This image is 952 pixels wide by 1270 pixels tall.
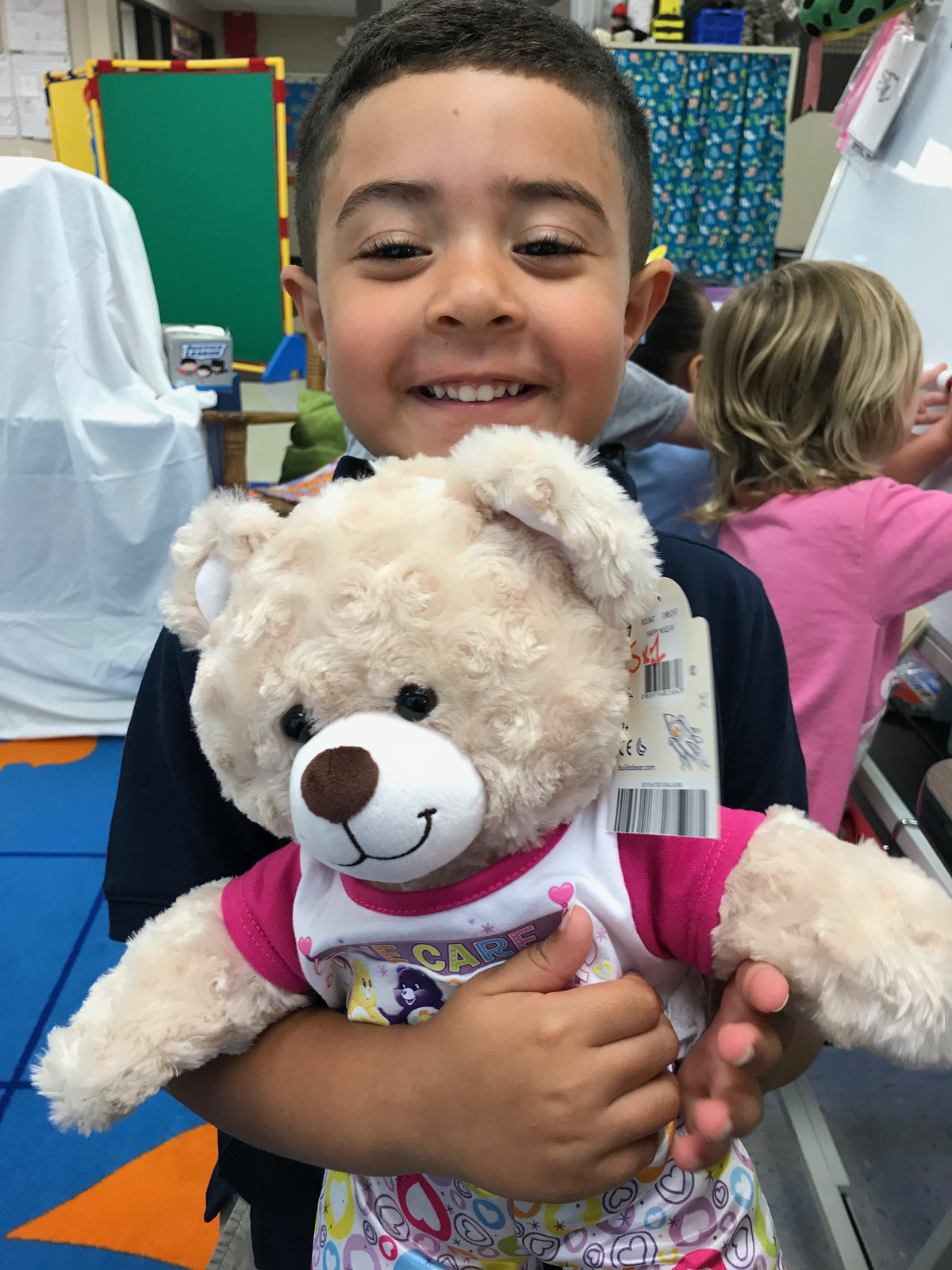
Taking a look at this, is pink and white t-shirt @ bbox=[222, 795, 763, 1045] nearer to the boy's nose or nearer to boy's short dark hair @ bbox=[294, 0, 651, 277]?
the boy's nose

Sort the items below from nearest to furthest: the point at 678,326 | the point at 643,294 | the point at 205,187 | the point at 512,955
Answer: the point at 512,955
the point at 643,294
the point at 678,326
the point at 205,187

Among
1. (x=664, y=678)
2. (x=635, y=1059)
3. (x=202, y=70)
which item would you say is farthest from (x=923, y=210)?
(x=202, y=70)

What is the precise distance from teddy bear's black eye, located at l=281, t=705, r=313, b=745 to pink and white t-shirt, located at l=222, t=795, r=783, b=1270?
0.29 feet

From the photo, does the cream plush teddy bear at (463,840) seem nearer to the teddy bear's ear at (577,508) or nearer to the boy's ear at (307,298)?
the teddy bear's ear at (577,508)

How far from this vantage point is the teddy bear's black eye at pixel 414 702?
1.09 feet

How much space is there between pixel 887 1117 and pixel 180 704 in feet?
4.07

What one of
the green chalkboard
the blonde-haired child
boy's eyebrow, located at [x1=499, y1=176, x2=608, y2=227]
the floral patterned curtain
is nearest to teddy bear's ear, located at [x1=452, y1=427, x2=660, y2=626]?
boy's eyebrow, located at [x1=499, y1=176, x2=608, y2=227]

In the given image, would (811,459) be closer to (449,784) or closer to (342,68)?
(342,68)

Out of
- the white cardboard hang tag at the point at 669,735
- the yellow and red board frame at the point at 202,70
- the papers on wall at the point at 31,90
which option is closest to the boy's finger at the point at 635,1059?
the white cardboard hang tag at the point at 669,735

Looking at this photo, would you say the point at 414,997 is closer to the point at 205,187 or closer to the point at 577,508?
the point at 577,508

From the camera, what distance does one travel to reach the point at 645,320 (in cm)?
68

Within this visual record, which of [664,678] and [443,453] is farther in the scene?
[443,453]

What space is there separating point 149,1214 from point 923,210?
1859 millimetres

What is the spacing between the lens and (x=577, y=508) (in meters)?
0.34
